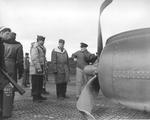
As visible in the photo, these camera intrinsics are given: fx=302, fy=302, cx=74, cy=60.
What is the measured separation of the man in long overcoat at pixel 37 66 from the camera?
8227 millimetres

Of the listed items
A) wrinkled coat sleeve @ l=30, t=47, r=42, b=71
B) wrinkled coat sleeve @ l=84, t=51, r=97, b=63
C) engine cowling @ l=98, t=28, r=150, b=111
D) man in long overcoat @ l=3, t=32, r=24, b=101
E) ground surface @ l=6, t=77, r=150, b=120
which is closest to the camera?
engine cowling @ l=98, t=28, r=150, b=111

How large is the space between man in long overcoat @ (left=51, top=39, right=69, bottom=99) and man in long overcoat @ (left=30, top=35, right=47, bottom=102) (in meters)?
0.83

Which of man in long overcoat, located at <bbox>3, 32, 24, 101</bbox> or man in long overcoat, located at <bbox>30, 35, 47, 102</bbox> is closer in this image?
man in long overcoat, located at <bbox>3, 32, 24, 101</bbox>

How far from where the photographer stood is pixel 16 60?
6699 millimetres

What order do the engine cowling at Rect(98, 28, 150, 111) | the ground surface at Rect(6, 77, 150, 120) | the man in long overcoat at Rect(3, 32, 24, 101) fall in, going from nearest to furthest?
the engine cowling at Rect(98, 28, 150, 111)
the ground surface at Rect(6, 77, 150, 120)
the man in long overcoat at Rect(3, 32, 24, 101)

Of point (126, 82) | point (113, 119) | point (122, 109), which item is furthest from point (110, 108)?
A: point (126, 82)

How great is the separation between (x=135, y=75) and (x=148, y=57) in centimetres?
33

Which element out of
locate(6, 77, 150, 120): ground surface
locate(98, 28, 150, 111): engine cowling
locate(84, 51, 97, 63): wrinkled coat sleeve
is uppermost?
locate(84, 51, 97, 63): wrinkled coat sleeve

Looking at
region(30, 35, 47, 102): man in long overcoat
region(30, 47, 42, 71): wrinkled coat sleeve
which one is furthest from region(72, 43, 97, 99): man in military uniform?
region(30, 47, 42, 71): wrinkled coat sleeve

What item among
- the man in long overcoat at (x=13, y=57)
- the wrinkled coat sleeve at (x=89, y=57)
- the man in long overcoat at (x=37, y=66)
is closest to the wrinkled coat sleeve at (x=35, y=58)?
the man in long overcoat at (x=37, y=66)

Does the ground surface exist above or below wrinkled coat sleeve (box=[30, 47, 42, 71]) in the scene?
below

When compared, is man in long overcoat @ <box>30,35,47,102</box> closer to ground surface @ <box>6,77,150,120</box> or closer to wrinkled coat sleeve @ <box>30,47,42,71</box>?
wrinkled coat sleeve @ <box>30,47,42,71</box>

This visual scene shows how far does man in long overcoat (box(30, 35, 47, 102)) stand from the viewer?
823 cm

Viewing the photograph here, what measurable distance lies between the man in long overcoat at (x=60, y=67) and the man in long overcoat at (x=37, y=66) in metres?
0.83
